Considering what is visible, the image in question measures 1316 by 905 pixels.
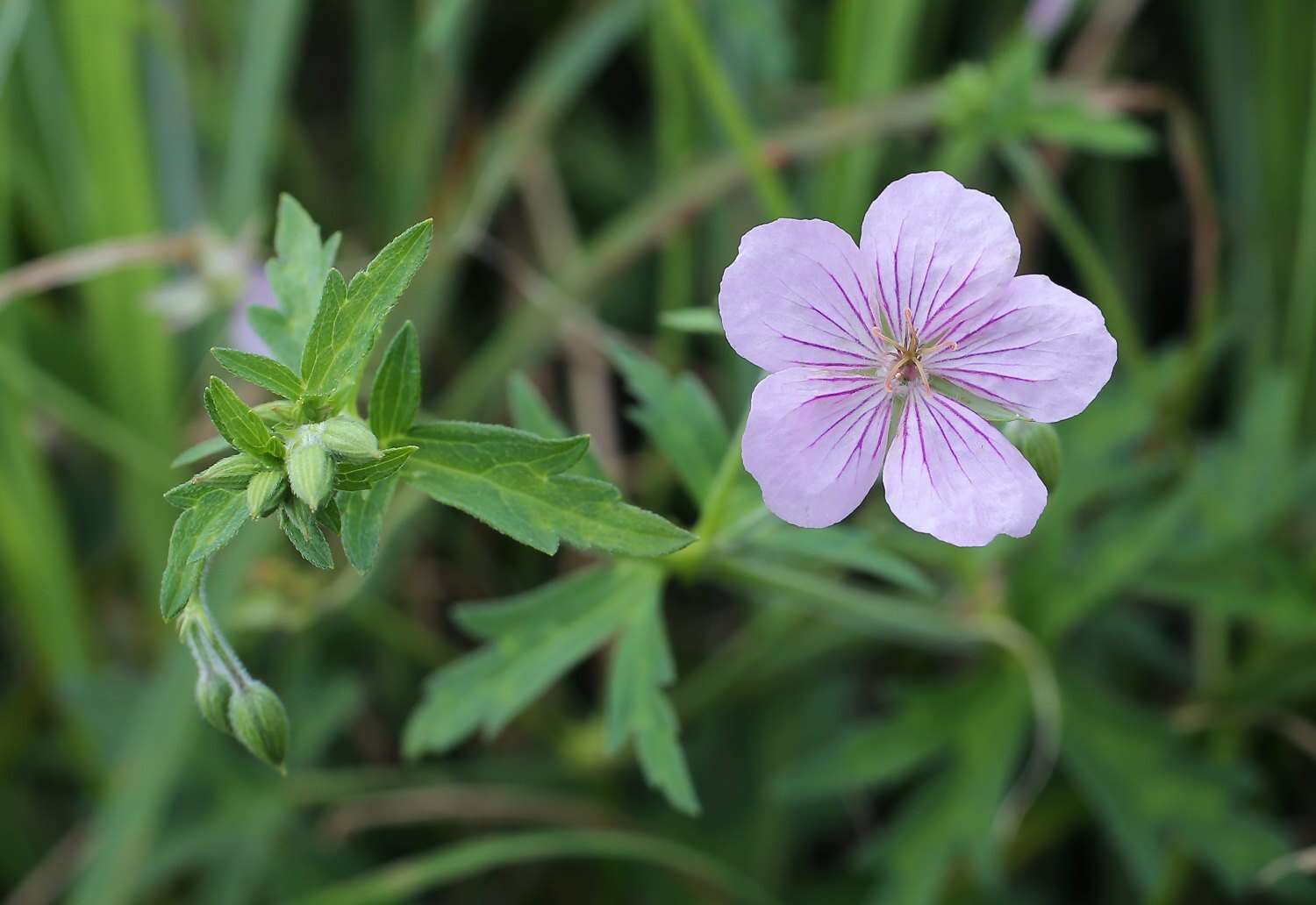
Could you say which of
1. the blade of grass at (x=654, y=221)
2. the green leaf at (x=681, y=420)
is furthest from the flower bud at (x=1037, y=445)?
the blade of grass at (x=654, y=221)

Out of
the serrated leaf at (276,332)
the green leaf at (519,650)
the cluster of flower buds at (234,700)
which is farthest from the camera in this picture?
the green leaf at (519,650)

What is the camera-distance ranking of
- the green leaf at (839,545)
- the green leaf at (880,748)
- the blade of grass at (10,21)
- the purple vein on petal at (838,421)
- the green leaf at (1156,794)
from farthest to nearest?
1. the blade of grass at (10,21)
2. the green leaf at (880,748)
3. the green leaf at (1156,794)
4. the green leaf at (839,545)
5. the purple vein on petal at (838,421)

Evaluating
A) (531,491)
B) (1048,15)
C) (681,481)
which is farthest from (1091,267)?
(531,491)

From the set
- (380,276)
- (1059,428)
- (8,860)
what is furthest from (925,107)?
(8,860)

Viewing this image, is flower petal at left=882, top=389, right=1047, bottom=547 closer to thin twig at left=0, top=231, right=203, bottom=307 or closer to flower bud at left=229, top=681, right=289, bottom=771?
flower bud at left=229, top=681, right=289, bottom=771

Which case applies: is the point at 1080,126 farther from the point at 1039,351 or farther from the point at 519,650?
the point at 519,650

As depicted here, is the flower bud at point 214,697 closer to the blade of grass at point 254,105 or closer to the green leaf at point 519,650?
the green leaf at point 519,650

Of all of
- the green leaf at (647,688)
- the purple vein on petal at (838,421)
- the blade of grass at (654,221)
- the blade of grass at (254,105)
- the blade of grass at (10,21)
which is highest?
the blade of grass at (10,21)

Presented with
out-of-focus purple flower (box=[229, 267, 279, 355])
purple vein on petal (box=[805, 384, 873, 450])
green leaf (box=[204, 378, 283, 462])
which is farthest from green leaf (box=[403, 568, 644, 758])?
out-of-focus purple flower (box=[229, 267, 279, 355])
